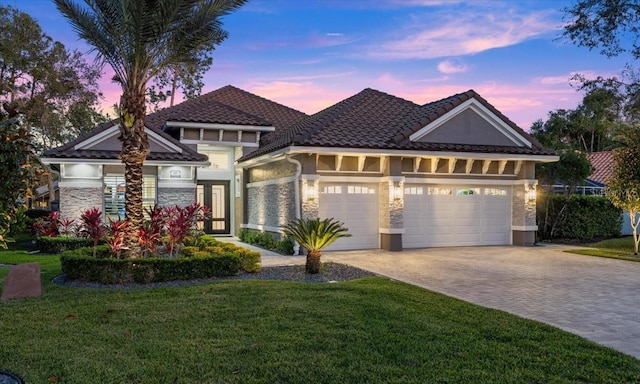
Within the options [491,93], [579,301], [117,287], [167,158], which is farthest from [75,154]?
[491,93]

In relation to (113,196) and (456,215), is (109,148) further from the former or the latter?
(456,215)

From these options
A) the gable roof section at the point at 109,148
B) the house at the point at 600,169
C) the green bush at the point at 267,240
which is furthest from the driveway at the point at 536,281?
the house at the point at 600,169

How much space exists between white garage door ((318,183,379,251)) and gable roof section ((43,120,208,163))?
Result: 5143 millimetres

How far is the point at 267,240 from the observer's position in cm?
1706

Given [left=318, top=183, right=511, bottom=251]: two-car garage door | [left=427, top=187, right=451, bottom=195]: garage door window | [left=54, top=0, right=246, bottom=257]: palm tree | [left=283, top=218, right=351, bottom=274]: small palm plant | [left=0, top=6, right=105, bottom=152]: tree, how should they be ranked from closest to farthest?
[left=54, top=0, right=246, bottom=257]: palm tree, [left=283, top=218, right=351, bottom=274]: small palm plant, [left=318, top=183, right=511, bottom=251]: two-car garage door, [left=427, top=187, right=451, bottom=195]: garage door window, [left=0, top=6, right=105, bottom=152]: tree

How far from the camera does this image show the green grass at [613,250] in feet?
49.6

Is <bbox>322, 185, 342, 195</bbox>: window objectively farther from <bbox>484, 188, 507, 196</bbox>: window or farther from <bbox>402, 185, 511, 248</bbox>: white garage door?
<bbox>484, 188, 507, 196</bbox>: window

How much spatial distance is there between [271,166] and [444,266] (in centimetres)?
764

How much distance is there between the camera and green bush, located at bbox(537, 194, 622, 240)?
2027cm

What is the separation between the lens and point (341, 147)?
15.0 metres

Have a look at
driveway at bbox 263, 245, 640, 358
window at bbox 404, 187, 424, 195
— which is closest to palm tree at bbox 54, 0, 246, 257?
driveway at bbox 263, 245, 640, 358

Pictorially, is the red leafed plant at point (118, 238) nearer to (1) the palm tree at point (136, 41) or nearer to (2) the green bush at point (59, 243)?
(1) the palm tree at point (136, 41)

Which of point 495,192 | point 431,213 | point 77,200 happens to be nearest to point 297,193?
point 431,213

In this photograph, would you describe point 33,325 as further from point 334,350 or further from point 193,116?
point 193,116
